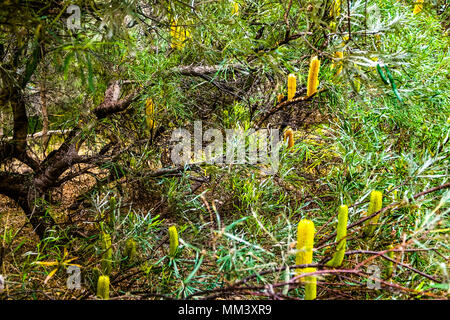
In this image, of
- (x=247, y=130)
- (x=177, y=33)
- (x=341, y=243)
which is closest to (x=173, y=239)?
(x=341, y=243)

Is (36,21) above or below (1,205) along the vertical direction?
above

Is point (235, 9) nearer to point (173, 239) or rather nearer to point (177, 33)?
point (177, 33)

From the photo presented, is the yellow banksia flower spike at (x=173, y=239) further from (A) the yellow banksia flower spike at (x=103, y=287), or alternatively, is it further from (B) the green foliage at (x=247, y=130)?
(A) the yellow banksia flower spike at (x=103, y=287)

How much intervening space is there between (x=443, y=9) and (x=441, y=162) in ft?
4.30

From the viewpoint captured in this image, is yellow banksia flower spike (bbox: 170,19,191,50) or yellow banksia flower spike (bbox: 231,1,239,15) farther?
yellow banksia flower spike (bbox: 231,1,239,15)

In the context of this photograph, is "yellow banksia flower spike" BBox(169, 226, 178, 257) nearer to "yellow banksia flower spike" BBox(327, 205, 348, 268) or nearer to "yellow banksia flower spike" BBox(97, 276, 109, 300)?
"yellow banksia flower spike" BBox(97, 276, 109, 300)

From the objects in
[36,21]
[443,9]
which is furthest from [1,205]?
[443,9]

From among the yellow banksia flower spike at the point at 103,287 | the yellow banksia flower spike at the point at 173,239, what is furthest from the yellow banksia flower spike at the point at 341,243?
the yellow banksia flower spike at the point at 103,287

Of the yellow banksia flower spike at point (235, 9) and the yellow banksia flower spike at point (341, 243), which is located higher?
the yellow banksia flower spike at point (235, 9)

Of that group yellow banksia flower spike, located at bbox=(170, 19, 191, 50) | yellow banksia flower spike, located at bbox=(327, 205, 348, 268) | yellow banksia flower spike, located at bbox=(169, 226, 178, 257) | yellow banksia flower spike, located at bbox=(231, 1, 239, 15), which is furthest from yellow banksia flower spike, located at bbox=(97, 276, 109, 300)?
yellow banksia flower spike, located at bbox=(231, 1, 239, 15)

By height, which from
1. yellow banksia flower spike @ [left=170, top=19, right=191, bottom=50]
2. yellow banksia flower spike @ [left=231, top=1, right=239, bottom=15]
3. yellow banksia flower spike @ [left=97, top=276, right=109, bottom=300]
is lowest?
yellow banksia flower spike @ [left=97, top=276, right=109, bottom=300]

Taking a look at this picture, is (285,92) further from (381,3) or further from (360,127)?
(381,3)

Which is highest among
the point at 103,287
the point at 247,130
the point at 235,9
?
the point at 235,9
